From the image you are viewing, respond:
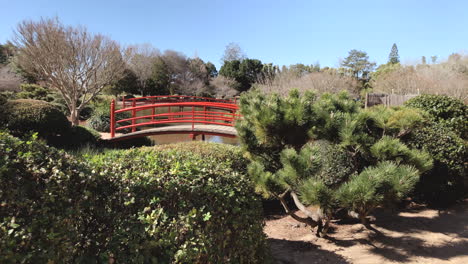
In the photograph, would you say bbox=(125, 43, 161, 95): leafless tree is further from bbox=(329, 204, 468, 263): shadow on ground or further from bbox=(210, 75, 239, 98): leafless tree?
bbox=(329, 204, 468, 263): shadow on ground

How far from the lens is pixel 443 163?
179 inches

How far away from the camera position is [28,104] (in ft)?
25.2

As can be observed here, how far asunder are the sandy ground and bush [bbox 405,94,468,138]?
4.80ft

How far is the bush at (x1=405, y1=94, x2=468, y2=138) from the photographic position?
201 inches

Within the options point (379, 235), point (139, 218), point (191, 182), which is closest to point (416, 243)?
point (379, 235)

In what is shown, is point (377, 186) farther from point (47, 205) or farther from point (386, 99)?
point (386, 99)

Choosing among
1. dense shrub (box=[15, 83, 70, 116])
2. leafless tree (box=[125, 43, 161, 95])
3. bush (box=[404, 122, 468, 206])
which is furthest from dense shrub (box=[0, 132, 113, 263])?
leafless tree (box=[125, 43, 161, 95])

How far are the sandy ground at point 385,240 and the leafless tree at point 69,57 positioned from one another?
12.7 m

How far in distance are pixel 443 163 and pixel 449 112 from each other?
1.29 metres

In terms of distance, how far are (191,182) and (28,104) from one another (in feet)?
25.6

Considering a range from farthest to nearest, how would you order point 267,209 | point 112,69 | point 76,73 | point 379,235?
point 112,69, point 76,73, point 267,209, point 379,235

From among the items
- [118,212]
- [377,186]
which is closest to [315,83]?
[377,186]

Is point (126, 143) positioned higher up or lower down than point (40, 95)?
lower down

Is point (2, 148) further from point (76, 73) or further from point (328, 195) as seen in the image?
point (76, 73)
